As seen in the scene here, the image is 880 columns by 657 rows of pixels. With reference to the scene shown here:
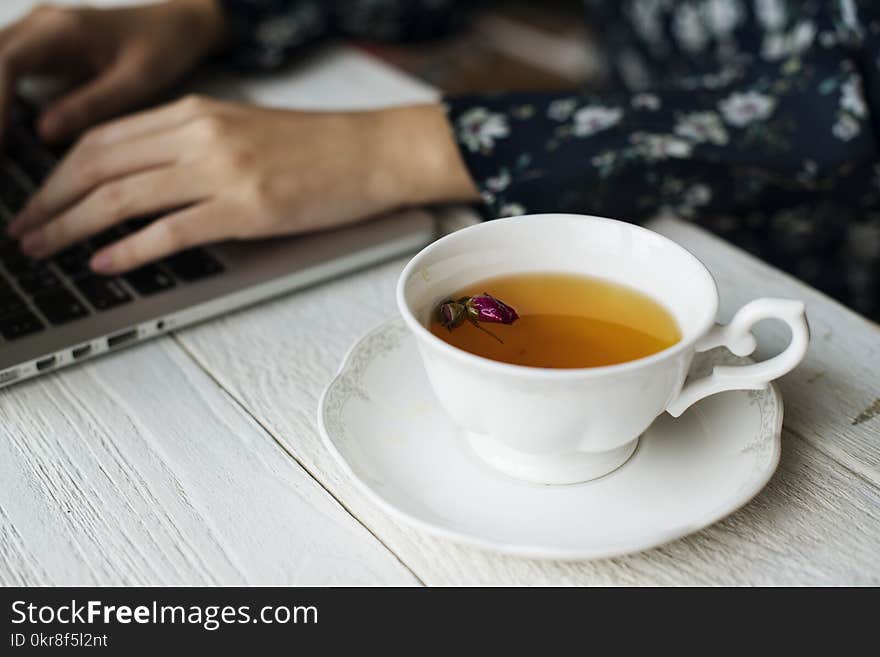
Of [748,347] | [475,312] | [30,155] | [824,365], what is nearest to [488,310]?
[475,312]

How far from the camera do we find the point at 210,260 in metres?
0.71

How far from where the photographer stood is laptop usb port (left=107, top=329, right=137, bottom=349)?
63 cm

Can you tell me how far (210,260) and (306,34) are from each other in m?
0.46

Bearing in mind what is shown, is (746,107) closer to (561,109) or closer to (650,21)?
(561,109)

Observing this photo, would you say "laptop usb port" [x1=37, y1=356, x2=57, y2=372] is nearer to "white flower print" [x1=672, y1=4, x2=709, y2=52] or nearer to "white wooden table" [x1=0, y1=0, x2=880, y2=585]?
"white wooden table" [x1=0, y1=0, x2=880, y2=585]

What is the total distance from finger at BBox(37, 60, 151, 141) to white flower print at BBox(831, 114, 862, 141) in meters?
0.67

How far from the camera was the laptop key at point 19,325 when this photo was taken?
0.62 meters

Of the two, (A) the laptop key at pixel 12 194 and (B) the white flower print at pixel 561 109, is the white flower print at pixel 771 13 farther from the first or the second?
(A) the laptop key at pixel 12 194

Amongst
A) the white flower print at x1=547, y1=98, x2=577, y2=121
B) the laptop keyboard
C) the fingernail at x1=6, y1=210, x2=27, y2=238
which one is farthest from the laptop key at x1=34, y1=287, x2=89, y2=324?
the white flower print at x1=547, y1=98, x2=577, y2=121

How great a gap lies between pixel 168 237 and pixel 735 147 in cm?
45

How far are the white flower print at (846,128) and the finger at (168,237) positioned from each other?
1.60 feet

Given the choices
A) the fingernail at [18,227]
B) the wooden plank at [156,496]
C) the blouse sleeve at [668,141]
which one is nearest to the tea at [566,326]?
the wooden plank at [156,496]

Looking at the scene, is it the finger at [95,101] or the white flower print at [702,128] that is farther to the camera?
the finger at [95,101]
